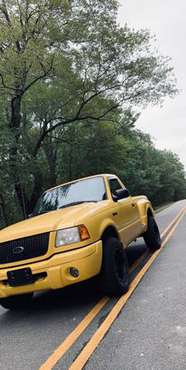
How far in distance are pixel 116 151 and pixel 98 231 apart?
2213 centimetres

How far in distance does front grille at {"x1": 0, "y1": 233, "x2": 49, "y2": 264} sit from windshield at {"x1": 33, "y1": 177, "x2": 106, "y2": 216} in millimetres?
1455

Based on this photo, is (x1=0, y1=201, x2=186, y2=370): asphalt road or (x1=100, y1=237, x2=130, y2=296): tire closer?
(x1=0, y1=201, x2=186, y2=370): asphalt road

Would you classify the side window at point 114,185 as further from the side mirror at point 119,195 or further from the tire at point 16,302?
the tire at point 16,302

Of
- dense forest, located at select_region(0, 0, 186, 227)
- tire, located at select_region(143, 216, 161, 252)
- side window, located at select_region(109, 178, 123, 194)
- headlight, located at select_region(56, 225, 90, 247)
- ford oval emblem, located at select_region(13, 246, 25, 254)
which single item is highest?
dense forest, located at select_region(0, 0, 186, 227)

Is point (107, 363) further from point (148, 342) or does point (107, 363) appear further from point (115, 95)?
point (115, 95)

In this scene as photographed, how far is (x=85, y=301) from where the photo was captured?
5.45 m

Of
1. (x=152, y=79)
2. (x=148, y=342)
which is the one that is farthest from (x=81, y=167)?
(x=148, y=342)

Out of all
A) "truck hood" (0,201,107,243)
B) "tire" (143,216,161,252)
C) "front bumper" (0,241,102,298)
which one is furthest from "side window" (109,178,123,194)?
"front bumper" (0,241,102,298)

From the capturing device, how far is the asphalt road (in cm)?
352

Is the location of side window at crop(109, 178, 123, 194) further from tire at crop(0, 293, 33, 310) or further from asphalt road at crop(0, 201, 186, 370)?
tire at crop(0, 293, 33, 310)

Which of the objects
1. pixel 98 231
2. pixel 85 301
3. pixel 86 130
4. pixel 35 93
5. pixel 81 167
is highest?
pixel 35 93

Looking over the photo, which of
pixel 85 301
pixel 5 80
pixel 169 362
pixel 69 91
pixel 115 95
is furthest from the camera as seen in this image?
pixel 115 95

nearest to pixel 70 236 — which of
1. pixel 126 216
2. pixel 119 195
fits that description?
pixel 119 195

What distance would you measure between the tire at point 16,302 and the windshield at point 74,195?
1483mm
